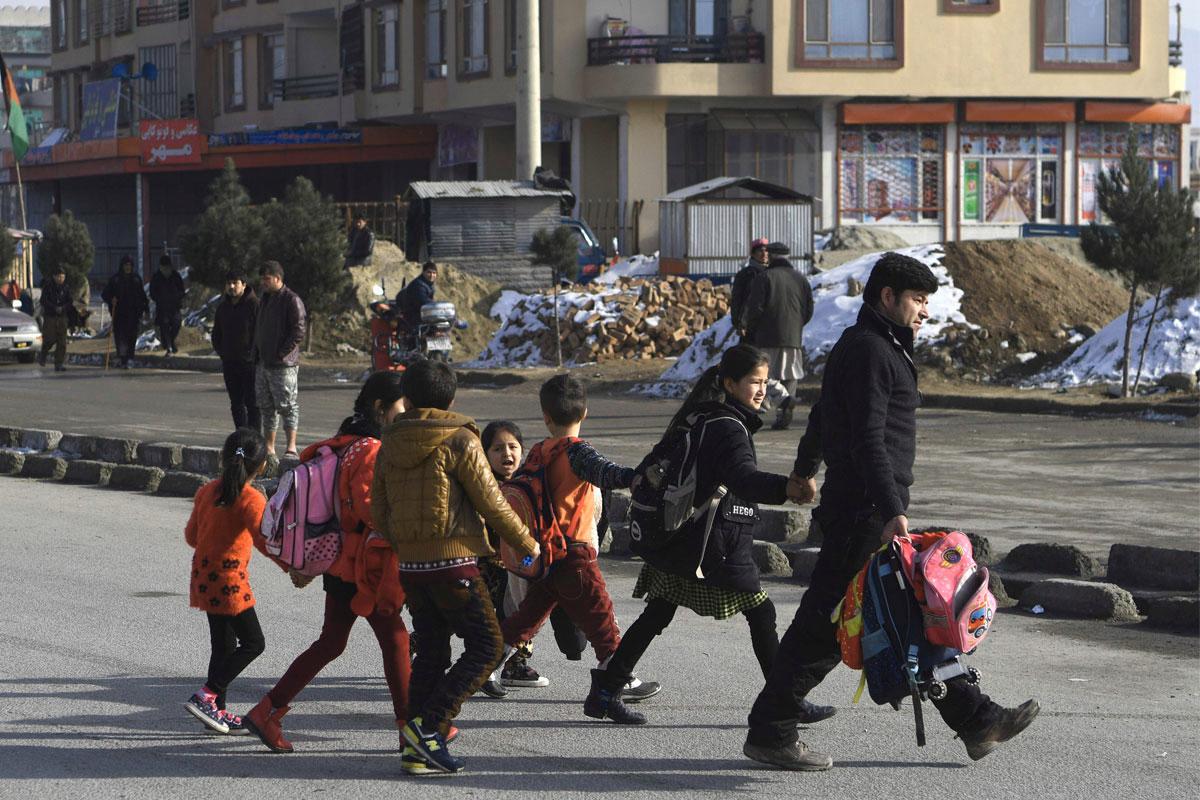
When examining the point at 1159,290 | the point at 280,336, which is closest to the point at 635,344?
the point at 1159,290

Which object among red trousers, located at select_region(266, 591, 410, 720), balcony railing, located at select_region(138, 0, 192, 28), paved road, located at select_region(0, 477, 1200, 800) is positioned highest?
balcony railing, located at select_region(138, 0, 192, 28)

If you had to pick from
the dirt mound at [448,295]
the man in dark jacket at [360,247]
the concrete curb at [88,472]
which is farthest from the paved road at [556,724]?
the man in dark jacket at [360,247]

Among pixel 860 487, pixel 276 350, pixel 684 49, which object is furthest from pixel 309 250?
pixel 860 487

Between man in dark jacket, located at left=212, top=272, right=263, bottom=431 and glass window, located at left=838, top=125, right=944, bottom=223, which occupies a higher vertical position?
glass window, located at left=838, top=125, right=944, bottom=223

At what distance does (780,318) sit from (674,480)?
11697 mm

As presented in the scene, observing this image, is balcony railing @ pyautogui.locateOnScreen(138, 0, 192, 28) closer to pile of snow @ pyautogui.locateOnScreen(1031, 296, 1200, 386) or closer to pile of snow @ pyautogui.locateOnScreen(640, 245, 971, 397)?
pile of snow @ pyautogui.locateOnScreen(640, 245, 971, 397)

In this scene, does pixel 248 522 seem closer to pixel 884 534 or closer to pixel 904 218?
pixel 884 534

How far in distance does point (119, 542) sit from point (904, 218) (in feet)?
117

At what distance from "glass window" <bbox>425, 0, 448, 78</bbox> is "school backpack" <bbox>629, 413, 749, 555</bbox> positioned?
43.6m

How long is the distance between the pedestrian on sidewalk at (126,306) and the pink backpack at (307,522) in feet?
77.4

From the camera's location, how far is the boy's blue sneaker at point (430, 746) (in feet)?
19.3

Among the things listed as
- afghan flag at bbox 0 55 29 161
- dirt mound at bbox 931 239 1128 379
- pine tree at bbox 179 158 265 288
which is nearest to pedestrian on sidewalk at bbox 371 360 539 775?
dirt mound at bbox 931 239 1128 379

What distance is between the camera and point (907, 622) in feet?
18.5

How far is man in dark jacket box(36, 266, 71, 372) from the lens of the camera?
27484mm
